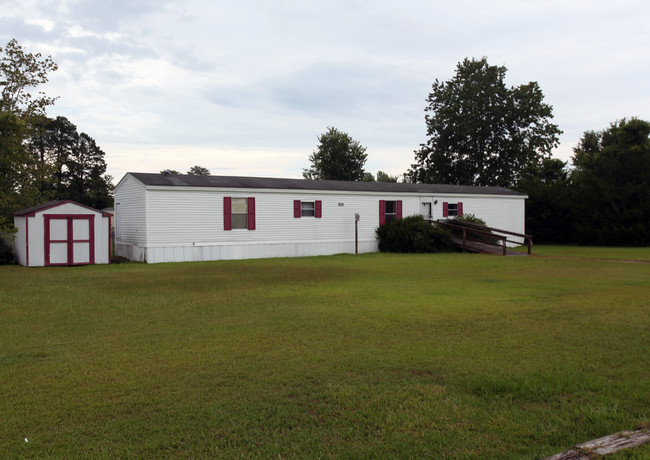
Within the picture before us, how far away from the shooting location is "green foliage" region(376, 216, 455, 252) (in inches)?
851

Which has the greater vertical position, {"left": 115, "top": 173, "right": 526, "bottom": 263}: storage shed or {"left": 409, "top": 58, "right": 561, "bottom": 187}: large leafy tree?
{"left": 409, "top": 58, "right": 561, "bottom": 187}: large leafy tree

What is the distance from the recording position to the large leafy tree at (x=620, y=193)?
2567 centimetres

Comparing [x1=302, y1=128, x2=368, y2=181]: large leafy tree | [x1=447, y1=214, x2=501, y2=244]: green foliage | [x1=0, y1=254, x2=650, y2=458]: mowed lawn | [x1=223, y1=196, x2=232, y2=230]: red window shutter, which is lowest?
[x1=0, y1=254, x2=650, y2=458]: mowed lawn

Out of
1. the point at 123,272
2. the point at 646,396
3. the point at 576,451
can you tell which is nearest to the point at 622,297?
the point at 646,396

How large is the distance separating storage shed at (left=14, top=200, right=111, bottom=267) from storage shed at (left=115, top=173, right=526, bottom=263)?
1462 millimetres

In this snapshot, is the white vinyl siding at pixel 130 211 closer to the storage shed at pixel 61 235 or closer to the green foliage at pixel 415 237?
the storage shed at pixel 61 235

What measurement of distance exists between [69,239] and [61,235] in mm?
265

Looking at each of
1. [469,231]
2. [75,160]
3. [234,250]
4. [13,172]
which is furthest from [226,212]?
[75,160]

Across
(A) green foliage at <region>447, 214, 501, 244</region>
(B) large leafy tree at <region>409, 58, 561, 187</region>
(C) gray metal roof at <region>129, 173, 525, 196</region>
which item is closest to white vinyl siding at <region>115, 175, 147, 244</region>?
(C) gray metal roof at <region>129, 173, 525, 196</region>

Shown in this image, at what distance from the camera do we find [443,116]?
40688mm

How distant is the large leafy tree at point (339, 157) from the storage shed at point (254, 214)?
78.4ft

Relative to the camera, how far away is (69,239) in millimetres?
16766

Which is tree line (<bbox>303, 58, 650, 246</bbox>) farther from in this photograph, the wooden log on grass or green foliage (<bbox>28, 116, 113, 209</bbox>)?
the wooden log on grass

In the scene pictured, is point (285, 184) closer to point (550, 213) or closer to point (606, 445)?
point (550, 213)
